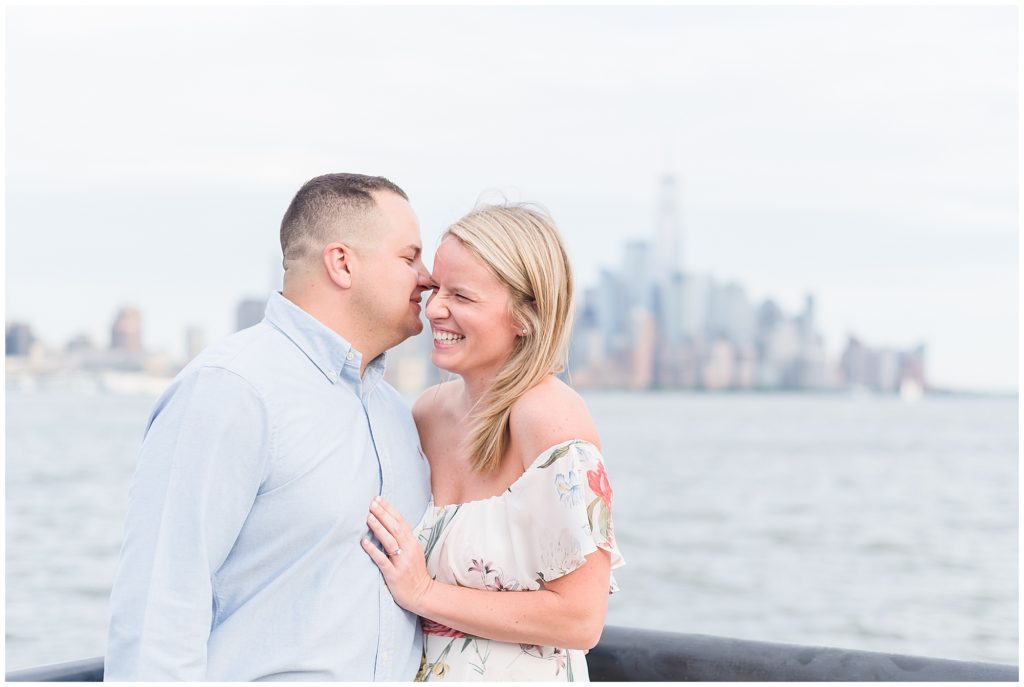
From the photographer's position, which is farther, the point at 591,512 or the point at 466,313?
the point at 466,313

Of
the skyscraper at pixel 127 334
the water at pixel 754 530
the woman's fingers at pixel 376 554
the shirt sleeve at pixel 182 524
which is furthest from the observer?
the skyscraper at pixel 127 334

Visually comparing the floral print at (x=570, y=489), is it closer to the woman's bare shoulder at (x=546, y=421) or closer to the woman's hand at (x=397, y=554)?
the woman's bare shoulder at (x=546, y=421)

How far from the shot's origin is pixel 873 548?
94.4 ft

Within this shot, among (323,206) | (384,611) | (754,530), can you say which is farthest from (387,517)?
(754,530)

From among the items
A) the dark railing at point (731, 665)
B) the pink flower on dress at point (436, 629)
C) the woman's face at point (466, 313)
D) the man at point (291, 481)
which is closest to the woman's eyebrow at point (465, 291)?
the woman's face at point (466, 313)

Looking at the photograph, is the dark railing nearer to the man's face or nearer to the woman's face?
the woman's face

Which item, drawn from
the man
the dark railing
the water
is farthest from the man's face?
the water

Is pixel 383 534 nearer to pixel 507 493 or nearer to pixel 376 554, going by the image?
pixel 376 554

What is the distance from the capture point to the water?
61.8ft

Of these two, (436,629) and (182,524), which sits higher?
(182,524)

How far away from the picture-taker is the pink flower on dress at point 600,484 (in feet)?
8.03

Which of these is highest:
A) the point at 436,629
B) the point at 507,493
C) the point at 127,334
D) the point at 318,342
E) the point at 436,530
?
the point at 318,342

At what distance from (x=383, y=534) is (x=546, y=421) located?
1.42 ft

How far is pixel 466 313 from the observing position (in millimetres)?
2611
